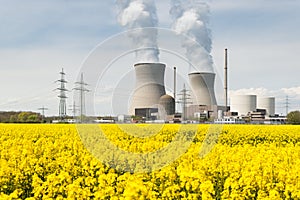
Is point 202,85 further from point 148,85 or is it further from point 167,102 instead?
point 148,85

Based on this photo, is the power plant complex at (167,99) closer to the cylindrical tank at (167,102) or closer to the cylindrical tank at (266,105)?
the cylindrical tank at (167,102)

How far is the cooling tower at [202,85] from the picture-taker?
4122 cm

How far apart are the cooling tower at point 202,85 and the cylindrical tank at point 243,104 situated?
50.4 ft

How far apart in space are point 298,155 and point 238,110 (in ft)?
169

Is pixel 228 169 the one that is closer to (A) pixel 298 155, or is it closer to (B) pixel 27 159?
(A) pixel 298 155

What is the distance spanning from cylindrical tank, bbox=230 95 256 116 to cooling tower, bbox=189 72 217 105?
50.4 feet

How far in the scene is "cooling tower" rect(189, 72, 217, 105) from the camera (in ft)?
135

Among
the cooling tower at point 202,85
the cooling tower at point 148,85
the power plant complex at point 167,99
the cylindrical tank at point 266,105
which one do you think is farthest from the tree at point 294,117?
the cooling tower at point 148,85

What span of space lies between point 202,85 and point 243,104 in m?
18.6

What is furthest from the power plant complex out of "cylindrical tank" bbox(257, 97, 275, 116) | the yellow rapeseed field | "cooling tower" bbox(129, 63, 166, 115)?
the yellow rapeseed field

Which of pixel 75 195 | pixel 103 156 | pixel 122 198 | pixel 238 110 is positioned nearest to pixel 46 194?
pixel 75 195

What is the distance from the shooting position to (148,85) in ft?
Answer: 130

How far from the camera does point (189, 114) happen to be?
136ft

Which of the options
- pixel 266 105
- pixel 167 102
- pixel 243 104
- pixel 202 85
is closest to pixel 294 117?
pixel 243 104
